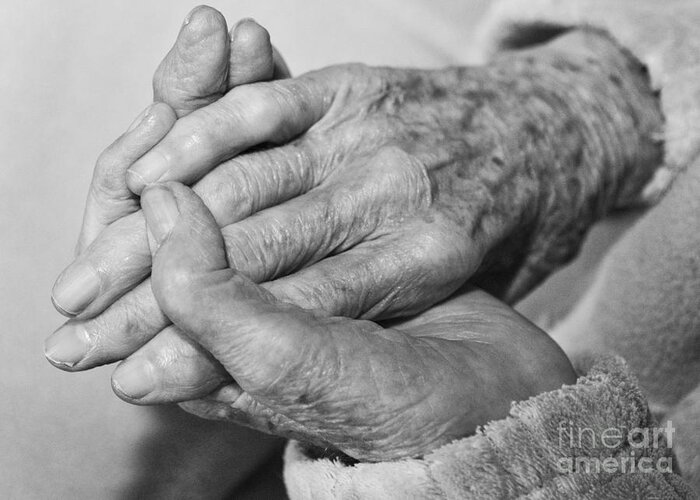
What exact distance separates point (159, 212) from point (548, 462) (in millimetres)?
350

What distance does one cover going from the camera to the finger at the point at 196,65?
0.64 metres

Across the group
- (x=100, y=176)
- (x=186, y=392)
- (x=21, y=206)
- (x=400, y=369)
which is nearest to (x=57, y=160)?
(x=21, y=206)

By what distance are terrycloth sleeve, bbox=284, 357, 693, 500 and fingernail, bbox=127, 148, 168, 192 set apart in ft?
0.90

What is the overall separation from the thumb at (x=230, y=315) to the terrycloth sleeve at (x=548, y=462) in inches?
4.8

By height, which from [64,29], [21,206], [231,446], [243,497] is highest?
[64,29]

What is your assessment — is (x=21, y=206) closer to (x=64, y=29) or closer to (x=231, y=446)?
(x=64, y=29)

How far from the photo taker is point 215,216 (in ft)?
2.11

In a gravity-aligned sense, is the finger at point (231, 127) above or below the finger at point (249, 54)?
below

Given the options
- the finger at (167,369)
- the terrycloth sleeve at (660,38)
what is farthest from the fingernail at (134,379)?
the terrycloth sleeve at (660,38)

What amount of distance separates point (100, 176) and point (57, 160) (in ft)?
0.77

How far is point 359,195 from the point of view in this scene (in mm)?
719

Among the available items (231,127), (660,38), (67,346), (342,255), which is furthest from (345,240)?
(660,38)

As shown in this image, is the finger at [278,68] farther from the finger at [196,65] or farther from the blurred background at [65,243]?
the blurred background at [65,243]

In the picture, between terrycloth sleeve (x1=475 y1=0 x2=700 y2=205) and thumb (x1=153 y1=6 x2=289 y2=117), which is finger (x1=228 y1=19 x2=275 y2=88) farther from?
terrycloth sleeve (x1=475 y1=0 x2=700 y2=205)
